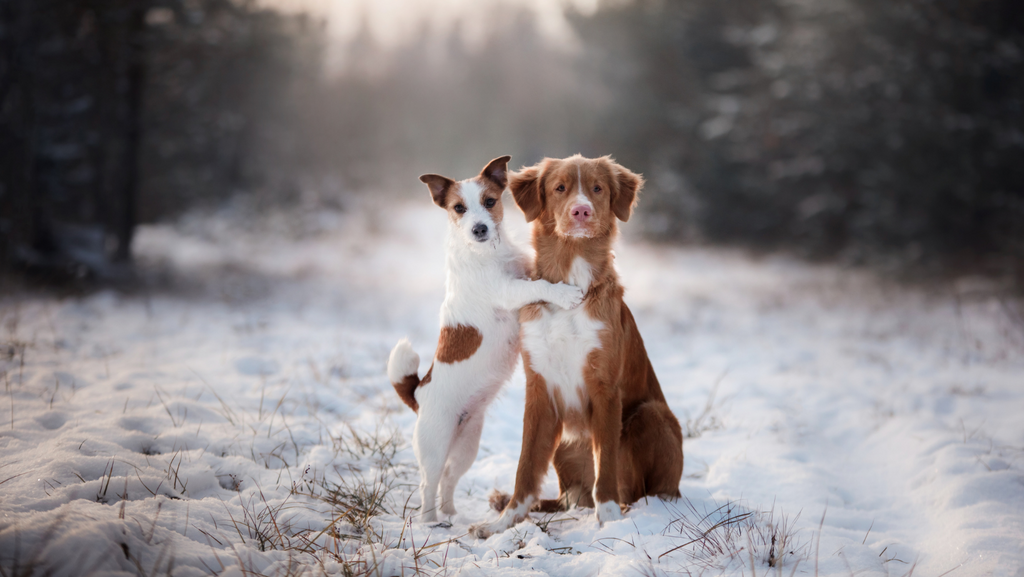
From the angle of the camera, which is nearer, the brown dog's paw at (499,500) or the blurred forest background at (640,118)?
the brown dog's paw at (499,500)

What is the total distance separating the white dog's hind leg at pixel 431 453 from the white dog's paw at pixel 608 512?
899mm

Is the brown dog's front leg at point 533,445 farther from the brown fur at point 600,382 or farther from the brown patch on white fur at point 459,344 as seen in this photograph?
the brown patch on white fur at point 459,344

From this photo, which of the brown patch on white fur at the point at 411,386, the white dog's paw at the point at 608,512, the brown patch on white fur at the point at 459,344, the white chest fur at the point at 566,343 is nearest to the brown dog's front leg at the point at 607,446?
the white dog's paw at the point at 608,512

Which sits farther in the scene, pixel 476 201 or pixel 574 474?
pixel 476 201

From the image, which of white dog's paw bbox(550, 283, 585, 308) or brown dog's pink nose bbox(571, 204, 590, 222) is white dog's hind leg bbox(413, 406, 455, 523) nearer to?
white dog's paw bbox(550, 283, 585, 308)

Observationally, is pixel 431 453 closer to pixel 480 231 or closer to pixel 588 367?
pixel 588 367

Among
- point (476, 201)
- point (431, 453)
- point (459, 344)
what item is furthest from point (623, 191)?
point (431, 453)

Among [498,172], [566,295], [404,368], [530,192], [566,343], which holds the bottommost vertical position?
[404,368]

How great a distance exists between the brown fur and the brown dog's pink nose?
0.04m

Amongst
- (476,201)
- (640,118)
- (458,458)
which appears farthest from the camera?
(640,118)

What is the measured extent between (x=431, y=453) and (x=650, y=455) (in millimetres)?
1208

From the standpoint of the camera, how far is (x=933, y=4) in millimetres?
12633

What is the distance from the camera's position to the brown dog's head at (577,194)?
2.76m

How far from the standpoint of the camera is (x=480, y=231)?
3100mm
